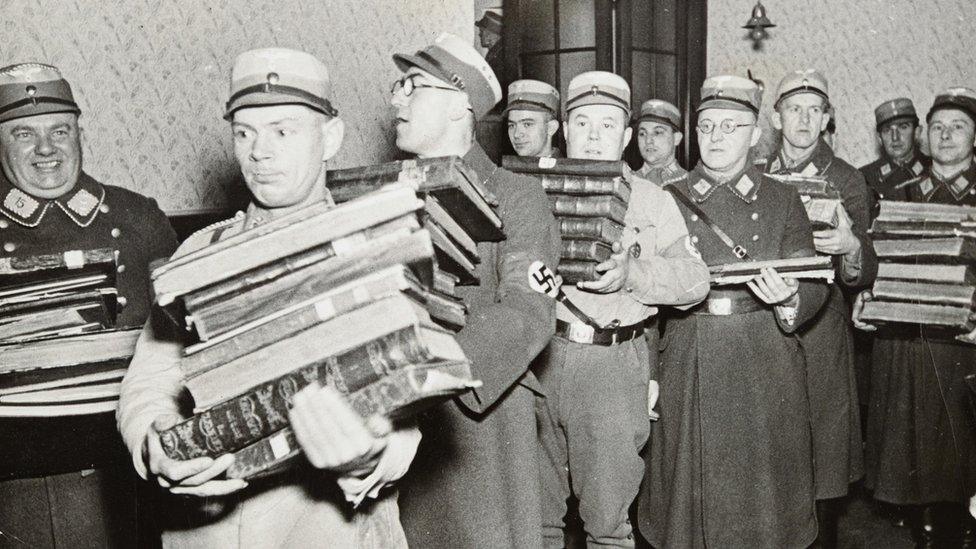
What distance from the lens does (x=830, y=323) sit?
4773 millimetres

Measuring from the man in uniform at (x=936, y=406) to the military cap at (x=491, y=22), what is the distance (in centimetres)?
486

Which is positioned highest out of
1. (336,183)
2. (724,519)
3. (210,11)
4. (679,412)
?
(210,11)

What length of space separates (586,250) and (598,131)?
74 centimetres

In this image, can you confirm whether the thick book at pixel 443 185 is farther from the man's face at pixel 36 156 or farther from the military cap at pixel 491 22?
the military cap at pixel 491 22

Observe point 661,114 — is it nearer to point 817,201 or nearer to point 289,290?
point 817,201

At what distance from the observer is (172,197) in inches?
177

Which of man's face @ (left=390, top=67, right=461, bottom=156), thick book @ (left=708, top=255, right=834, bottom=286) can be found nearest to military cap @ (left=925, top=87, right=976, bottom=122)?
thick book @ (left=708, top=255, right=834, bottom=286)

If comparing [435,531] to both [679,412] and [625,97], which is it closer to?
[679,412]

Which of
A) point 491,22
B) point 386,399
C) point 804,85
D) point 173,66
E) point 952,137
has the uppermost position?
point 491,22

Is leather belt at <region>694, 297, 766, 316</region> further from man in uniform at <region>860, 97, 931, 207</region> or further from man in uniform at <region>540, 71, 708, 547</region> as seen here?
man in uniform at <region>860, 97, 931, 207</region>

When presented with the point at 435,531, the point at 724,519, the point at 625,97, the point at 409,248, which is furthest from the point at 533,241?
the point at 724,519

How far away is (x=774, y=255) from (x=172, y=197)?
313cm

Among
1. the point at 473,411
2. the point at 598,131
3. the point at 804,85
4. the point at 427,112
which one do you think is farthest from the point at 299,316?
the point at 804,85

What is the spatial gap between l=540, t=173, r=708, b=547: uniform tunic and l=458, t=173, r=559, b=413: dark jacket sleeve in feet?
2.75
